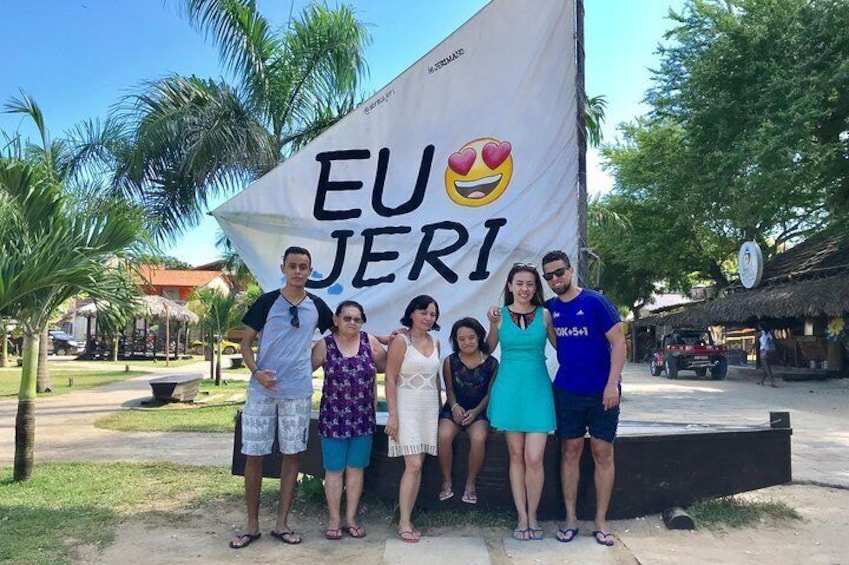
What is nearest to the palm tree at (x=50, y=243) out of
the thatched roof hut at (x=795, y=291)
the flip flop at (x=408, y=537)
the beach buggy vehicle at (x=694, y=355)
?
the flip flop at (x=408, y=537)

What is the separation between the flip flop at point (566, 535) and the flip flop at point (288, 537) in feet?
5.47

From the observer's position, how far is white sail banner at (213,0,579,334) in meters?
4.85

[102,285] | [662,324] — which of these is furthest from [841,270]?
[102,285]

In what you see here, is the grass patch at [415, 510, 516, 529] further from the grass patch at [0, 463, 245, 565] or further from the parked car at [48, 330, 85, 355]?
the parked car at [48, 330, 85, 355]

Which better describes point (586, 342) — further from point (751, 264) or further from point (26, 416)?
point (751, 264)

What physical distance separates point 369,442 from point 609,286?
32.1 m

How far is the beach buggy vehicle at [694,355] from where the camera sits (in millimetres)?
20781

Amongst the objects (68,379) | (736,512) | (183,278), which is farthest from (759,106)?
(183,278)

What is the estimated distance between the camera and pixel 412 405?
4.36 m

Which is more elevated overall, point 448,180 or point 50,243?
point 448,180

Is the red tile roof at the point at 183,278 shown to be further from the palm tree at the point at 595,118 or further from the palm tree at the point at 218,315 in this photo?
the palm tree at the point at 595,118

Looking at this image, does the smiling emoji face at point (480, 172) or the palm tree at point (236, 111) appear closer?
the smiling emoji face at point (480, 172)

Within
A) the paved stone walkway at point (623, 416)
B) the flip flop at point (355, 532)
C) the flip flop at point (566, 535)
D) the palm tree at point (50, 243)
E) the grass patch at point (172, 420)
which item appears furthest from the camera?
the grass patch at point (172, 420)

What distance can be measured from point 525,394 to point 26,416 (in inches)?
172
